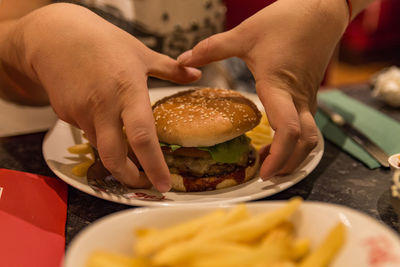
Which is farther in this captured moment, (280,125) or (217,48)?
(217,48)

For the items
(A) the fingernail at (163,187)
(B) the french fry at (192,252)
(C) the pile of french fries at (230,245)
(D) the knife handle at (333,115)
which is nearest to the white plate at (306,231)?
(C) the pile of french fries at (230,245)

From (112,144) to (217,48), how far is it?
505 mm

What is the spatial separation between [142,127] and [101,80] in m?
0.20

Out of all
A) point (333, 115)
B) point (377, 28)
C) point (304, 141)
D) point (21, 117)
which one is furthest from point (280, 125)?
point (377, 28)

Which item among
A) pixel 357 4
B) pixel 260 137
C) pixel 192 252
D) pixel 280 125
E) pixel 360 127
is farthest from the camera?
pixel 360 127

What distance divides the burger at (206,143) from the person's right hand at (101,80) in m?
0.19

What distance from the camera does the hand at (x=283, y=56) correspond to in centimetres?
132

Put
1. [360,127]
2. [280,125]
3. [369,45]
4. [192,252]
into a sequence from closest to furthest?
[192,252]
[280,125]
[360,127]
[369,45]

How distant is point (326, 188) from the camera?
1.46 m

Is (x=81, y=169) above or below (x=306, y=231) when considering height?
below

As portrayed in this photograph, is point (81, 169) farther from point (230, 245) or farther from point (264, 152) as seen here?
point (230, 245)

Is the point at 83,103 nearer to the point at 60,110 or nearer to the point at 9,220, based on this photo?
the point at 60,110

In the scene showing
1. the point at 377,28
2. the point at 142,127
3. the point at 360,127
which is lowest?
the point at 377,28

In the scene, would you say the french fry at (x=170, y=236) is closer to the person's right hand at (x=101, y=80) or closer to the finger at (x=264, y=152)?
the person's right hand at (x=101, y=80)
